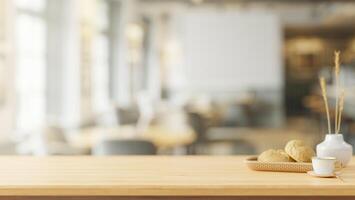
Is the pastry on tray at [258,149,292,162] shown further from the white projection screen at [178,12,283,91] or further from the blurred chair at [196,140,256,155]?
the white projection screen at [178,12,283,91]

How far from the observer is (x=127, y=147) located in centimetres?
449

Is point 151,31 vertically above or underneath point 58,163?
above

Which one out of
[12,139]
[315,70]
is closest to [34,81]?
[12,139]

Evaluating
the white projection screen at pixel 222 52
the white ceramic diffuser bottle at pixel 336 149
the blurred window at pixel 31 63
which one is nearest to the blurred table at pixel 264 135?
the white projection screen at pixel 222 52

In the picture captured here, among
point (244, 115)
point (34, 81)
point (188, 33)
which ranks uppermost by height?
point (188, 33)

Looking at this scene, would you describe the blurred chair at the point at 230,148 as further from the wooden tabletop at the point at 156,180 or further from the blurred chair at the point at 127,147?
the wooden tabletop at the point at 156,180

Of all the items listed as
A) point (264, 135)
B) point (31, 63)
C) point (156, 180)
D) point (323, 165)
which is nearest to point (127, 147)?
point (156, 180)

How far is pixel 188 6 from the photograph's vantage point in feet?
53.5

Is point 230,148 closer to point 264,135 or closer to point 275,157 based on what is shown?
point 264,135

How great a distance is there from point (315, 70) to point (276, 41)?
829cm

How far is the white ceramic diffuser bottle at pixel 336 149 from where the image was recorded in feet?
8.29

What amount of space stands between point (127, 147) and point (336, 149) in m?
2.22

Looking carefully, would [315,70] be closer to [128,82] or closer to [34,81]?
[128,82]

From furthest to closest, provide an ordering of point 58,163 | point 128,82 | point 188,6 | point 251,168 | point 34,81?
point 188,6 → point 128,82 → point 34,81 → point 58,163 → point 251,168
